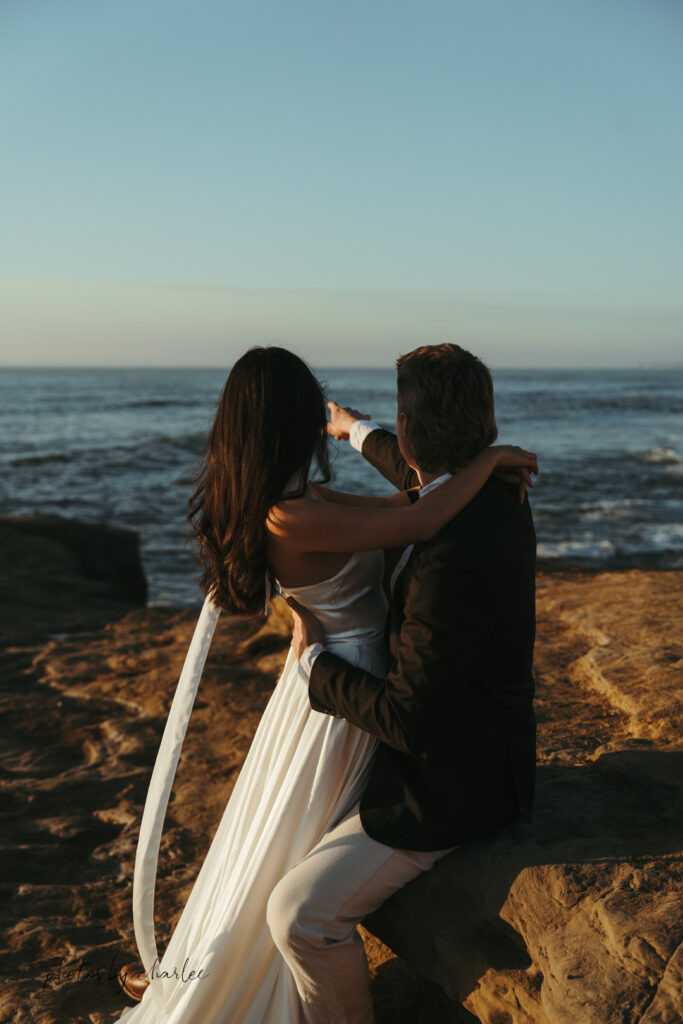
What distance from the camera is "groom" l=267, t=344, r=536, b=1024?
202 centimetres

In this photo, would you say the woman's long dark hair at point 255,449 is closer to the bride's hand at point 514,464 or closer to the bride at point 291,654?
the bride at point 291,654

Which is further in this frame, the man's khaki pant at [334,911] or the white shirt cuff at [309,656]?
the white shirt cuff at [309,656]

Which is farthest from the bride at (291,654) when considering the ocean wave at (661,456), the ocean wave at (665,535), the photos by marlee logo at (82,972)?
the ocean wave at (661,456)

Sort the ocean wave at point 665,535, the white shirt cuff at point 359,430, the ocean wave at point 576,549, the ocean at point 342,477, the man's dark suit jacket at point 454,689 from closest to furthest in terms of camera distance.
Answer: the man's dark suit jacket at point 454,689, the white shirt cuff at point 359,430, the ocean wave at point 576,549, the ocean wave at point 665,535, the ocean at point 342,477

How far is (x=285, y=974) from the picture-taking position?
2199 millimetres

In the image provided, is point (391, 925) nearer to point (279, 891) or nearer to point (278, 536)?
point (279, 891)

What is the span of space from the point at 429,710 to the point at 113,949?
195cm

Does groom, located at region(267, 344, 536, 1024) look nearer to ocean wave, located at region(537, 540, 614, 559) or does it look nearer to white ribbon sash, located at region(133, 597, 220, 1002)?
white ribbon sash, located at region(133, 597, 220, 1002)

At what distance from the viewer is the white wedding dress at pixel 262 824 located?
2219mm

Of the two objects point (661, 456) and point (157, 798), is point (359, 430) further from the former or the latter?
point (661, 456)

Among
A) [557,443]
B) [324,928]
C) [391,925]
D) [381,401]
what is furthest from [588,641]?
[381,401]

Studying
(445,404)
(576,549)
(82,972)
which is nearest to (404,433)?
(445,404)

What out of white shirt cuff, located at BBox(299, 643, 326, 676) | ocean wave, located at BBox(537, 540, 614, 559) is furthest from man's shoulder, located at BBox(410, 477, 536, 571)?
ocean wave, located at BBox(537, 540, 614, 559)

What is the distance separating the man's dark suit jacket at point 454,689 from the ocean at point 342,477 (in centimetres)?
72
